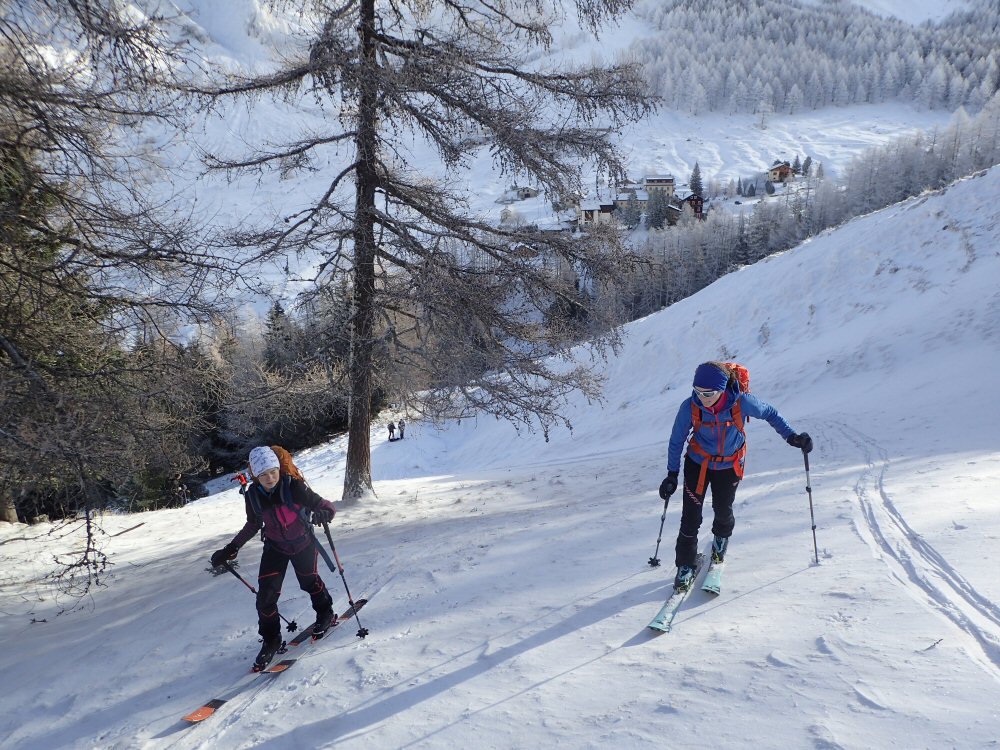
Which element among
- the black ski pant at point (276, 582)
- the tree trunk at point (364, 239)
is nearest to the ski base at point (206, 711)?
the black ski pant at point (276, 582)

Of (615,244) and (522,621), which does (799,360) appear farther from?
(522,621)

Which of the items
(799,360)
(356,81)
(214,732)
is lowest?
(214,732)

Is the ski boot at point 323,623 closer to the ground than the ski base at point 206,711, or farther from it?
farther from it

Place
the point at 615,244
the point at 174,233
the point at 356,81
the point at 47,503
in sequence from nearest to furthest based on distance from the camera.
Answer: the point at 174,233 < the point at 356,81 < the point at 615,244 < the point at 47,503

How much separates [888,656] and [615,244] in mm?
5631

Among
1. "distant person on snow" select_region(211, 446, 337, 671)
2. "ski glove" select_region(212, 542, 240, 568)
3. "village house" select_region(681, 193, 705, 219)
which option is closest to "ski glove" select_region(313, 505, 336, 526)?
"distant person on snow" select_region(211, 446, 337, 671)

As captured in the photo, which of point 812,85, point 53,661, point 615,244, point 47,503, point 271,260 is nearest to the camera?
point 53,661

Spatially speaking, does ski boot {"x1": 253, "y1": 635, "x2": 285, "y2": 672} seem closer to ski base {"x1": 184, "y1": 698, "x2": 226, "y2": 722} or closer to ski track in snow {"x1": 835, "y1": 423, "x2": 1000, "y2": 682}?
ski base {"x1": 184, "y1": 698, "x2": 226, "y2": 722}

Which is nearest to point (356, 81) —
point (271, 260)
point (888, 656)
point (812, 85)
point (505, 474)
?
point (271, 260)

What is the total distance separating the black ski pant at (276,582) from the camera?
4871 mm

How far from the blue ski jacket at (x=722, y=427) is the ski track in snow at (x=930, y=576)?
1.43 m

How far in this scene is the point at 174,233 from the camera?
5.89 m

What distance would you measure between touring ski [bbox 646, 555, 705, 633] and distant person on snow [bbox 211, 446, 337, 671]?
273 cm

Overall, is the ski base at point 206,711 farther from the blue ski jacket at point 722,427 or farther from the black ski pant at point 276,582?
the blue ski jacket at point 722,427
